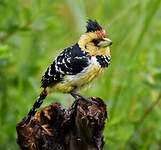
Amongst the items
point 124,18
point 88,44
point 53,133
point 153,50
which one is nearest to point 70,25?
point 124,18

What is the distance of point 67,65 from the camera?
286cm

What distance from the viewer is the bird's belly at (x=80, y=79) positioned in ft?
9.30

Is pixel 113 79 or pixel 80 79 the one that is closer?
pixel 80 79

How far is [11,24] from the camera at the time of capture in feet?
13.0

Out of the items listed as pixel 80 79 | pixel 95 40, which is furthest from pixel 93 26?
pixel 80 79

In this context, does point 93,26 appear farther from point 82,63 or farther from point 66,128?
point 66,128

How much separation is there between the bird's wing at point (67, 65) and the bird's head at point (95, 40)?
5 cm

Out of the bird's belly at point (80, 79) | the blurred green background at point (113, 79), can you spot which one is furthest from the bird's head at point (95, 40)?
the blurred green background at point (113, 79)

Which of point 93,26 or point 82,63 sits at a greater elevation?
point 93,26

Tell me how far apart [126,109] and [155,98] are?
0.38 metres

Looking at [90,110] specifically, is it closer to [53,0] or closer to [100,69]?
[100,69]

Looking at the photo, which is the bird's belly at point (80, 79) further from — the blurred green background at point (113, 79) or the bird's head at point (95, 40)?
→ the blurred green background at point (113, 79)

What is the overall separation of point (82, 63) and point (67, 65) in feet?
0.36

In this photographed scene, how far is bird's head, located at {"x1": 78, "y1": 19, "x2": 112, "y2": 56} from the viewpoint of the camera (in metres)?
2.83
